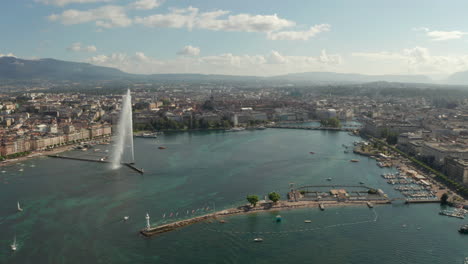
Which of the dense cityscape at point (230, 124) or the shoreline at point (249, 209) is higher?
the dense cityscape at point (230, 124)

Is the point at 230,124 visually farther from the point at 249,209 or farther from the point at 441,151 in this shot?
the point at 249,209

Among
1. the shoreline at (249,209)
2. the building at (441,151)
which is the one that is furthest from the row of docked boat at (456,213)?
the building at (441,151)

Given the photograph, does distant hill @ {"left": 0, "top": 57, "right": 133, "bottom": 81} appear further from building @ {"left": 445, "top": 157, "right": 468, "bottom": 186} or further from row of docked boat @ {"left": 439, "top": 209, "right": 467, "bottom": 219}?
row of docked boat @ {"left": 439, "top": 209, "right": 467, "bottom": 219}

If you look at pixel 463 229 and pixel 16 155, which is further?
pixel 16 155

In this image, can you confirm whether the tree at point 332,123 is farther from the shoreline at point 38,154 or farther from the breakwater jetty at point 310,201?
the shoreline at point 38,154

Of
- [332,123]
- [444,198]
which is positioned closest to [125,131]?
[444,198]

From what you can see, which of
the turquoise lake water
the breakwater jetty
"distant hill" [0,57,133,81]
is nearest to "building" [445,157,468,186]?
the turquoise lake water

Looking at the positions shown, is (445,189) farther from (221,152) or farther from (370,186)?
(221,152)
